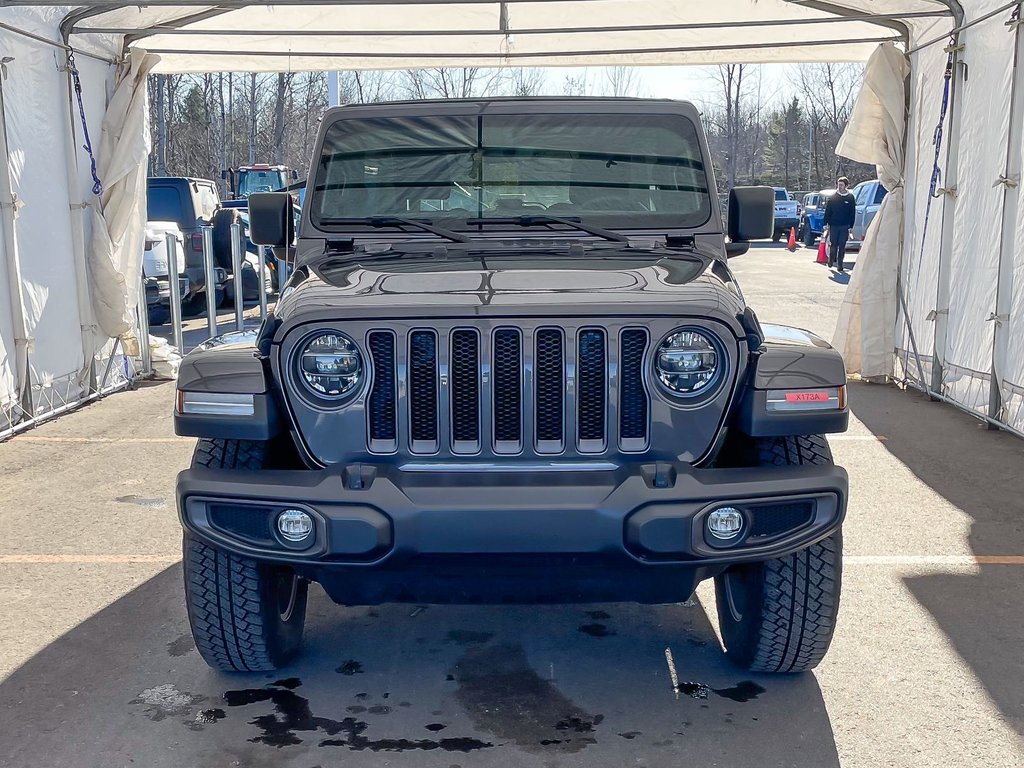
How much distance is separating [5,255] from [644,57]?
19.5 feet

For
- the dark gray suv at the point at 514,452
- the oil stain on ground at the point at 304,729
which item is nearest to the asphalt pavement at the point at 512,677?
the oil stain on ground at the point at 304,729

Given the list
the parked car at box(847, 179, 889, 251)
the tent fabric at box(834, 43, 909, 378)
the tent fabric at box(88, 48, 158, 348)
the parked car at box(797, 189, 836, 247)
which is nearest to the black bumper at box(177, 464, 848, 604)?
the tent fabric at box(88, 48, 158, 348)

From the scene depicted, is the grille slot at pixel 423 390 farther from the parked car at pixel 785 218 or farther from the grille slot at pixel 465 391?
the parked car at pixel 785 218

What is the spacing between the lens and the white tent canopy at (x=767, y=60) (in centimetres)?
760

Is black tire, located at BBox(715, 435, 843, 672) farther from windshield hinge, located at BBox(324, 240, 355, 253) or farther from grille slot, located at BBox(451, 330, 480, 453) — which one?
windshield hinge, located at BBox(324, 240, 355, 253)

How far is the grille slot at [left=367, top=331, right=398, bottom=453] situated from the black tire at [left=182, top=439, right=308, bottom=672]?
0.41 metres

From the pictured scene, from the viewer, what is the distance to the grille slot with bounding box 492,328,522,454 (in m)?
3.29

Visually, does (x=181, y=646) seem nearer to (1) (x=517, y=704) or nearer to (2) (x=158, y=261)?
(1) (x=517, y=704)

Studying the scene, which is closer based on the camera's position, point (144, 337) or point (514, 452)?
point (514, 452)

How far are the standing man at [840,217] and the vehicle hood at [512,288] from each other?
62.1 ft

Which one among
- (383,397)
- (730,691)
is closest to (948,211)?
(730,691)

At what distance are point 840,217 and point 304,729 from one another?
67.5ft

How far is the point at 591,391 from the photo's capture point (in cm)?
331

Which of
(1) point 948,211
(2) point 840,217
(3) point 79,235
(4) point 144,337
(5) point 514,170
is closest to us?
(5) point 514,170
